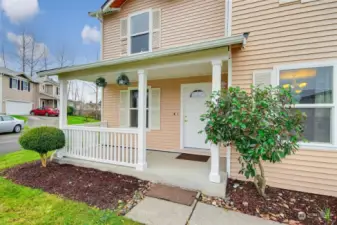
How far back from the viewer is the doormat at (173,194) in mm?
3136

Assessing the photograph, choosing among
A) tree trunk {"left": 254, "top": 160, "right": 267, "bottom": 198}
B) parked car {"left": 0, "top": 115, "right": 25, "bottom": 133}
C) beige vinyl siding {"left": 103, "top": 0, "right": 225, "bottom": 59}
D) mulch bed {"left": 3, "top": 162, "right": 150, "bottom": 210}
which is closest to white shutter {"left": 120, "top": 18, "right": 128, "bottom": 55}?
beige vinyl siding {"left": 103, "top": 0, "right": 225, "bottom": 59}

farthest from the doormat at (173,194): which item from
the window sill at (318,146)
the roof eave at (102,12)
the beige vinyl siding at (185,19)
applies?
the roof eave at (102,12)

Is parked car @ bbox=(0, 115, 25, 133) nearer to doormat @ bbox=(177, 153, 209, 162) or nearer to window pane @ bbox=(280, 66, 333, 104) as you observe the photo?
doormat @ bbox=(177, 153, 209, 162)

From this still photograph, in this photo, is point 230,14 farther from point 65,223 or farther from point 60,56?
point 60,56

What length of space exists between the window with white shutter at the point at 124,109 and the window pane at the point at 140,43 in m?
1.61

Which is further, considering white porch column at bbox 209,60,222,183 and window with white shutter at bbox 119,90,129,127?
window with white shutter at bbox 119,90,129,127

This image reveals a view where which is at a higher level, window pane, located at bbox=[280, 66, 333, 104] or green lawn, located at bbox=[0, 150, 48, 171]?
window pane, located at bbox=[280, 66, 333, 104]

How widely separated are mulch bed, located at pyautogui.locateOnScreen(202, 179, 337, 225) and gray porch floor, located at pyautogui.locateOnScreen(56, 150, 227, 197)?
8.2 inches

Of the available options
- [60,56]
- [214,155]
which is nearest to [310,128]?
[214,155]

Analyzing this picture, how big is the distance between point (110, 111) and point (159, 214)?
4.92m

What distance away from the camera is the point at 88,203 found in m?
3.13

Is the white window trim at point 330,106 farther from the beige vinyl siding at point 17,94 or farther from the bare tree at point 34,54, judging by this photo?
the bare tree at point 34,54

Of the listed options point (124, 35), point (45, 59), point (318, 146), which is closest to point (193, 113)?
point (318, 146)

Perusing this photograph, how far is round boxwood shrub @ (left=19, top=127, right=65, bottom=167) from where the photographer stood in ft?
14.4
